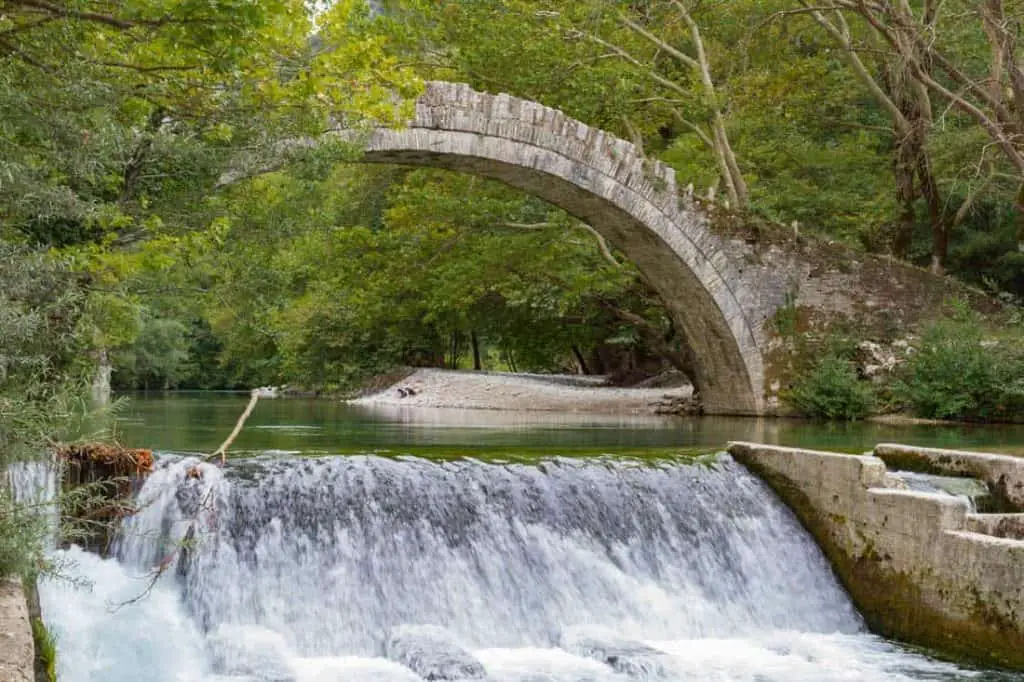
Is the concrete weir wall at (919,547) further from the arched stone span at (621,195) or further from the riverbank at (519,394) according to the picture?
the riverbank at (519,394)

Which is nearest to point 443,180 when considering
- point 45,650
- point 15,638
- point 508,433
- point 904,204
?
point 508,433

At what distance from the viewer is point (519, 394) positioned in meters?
21.2

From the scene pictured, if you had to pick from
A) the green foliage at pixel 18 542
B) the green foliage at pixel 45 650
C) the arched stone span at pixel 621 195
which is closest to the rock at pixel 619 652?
the green foliage at pixel 45 650

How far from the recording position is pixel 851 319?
1708cm

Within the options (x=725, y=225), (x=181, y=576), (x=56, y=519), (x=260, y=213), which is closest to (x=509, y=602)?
(x=181, y=576)

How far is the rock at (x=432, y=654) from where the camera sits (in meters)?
6.15

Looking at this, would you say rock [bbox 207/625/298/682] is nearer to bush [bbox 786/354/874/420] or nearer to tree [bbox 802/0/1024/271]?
tree [bbox 802/0/1024/271]

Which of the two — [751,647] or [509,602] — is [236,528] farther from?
[751,647]

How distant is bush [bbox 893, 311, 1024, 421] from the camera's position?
50.1 feet

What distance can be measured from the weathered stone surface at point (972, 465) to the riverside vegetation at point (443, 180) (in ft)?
16.1

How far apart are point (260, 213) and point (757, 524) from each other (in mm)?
5330

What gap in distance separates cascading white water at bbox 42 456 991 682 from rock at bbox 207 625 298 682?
12 mm

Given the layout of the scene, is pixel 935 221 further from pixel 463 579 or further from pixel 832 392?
pixel 463 579

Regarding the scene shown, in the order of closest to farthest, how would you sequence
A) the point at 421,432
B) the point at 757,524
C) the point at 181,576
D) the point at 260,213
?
the point at 181,576, the point at 757,524, the point at 260,213, the point at 421,432
